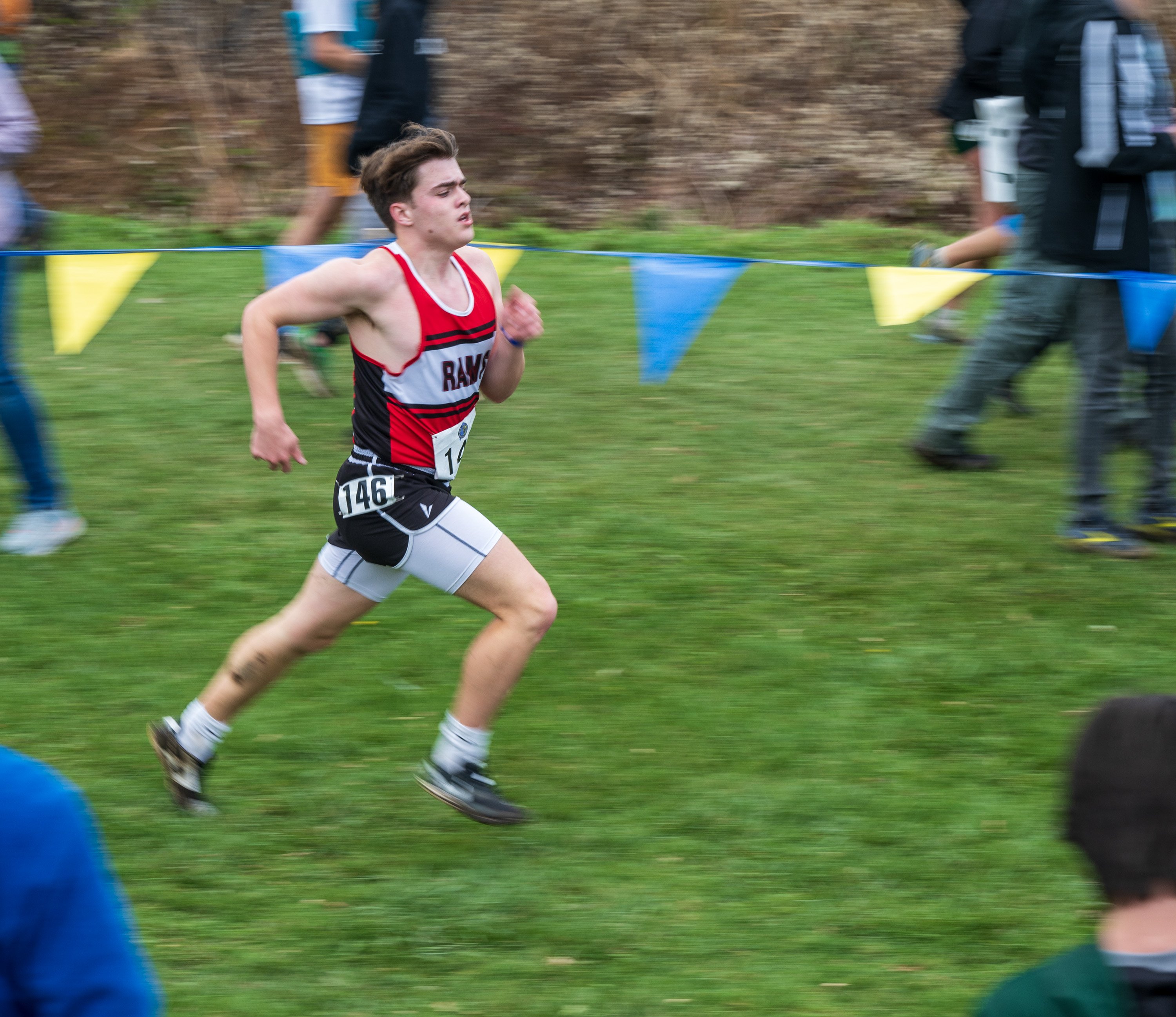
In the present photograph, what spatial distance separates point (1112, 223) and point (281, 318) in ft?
11.2

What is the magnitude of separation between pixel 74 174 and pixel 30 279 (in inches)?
120

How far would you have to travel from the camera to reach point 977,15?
26.7 feet

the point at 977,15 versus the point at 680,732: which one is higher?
the point at 977,15

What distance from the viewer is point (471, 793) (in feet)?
13.4

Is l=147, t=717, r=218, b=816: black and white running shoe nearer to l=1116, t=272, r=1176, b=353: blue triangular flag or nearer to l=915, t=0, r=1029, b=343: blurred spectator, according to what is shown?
l=1116, t=272, r=1176, b=353: blue triangular flag

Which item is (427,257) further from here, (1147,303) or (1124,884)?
(1147,303)

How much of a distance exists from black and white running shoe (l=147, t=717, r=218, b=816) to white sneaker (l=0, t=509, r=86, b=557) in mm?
2043

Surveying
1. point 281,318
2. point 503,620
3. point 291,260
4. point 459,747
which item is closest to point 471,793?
point 459,747

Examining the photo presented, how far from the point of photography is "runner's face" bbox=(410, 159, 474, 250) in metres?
3.97

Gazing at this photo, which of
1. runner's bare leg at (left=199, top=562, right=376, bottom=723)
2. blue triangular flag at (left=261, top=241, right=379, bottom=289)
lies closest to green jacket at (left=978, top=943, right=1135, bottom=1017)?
runner's bare leg at (left=199, top=562, right=376, bottom=723)

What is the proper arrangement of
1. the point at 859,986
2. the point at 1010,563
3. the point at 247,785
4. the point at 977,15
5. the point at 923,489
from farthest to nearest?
the point at 977,15 < the point at 923,489 < the point at 1010,563 < the point at 247,785 < the point at 859,986

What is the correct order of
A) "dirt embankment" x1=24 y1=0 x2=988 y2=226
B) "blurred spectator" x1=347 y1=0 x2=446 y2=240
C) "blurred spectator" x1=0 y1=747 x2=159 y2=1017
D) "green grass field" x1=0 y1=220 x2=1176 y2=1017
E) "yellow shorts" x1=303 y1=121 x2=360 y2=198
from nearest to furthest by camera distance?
"blurred spectator" x1=0 y1=747 x2=159 y2=1017
"green grass field" x1=0 y1=220 x2=1176 y2=1017
"blurred spectator" x1=347 y1=0 x2=446 y2=240
"yellow shorts" x1=303 y1=121 x2=360 y2=198
"dirt embankment" x1=24 y1=0 x2=988 y2=226

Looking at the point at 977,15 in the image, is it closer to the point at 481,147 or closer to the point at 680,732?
the point at 680,732

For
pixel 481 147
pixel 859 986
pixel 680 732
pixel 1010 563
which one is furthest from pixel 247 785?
pixel 481 147
